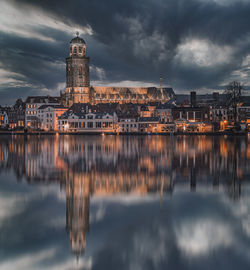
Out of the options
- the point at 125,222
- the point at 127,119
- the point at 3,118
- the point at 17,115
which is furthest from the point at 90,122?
the point at 125,222

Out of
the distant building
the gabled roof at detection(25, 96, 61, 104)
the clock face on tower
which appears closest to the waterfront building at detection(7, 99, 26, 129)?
the gabled roof at detection(25, 96, 61, 104)

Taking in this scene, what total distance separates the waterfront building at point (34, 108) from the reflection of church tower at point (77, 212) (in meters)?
108

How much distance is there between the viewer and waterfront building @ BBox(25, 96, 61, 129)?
121375 millimetres

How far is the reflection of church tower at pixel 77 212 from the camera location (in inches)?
333

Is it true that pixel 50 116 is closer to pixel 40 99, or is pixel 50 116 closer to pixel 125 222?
pixel 40 99

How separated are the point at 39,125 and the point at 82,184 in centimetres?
10803

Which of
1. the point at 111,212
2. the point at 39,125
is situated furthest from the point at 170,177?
the point at 39,125

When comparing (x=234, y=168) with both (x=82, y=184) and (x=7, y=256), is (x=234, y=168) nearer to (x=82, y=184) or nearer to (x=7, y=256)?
(x=82, y=184)

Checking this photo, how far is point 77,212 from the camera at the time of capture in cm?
1084

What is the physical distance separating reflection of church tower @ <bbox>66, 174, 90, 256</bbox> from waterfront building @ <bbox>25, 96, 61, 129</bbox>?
108439 mm

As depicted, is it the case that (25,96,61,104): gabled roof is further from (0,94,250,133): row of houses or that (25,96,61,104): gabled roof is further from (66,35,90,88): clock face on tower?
(66,35,90,88): clock face on tower

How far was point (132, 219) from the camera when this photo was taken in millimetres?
10180

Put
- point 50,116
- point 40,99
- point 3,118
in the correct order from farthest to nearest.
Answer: point 3,118, point 40,99, point 50,116

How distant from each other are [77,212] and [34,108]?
11913 cm
